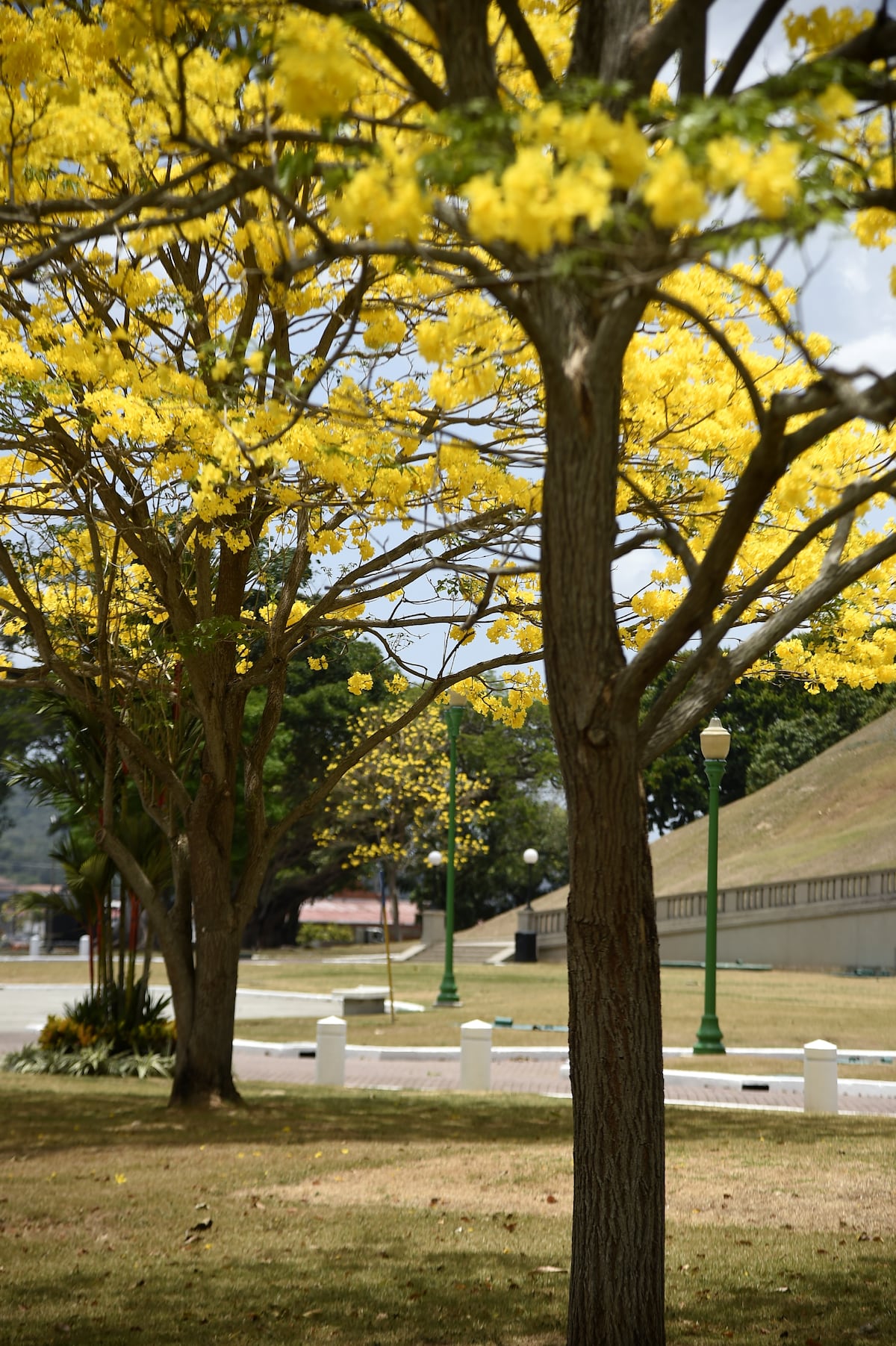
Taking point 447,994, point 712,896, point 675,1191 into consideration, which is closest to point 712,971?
point 712,896

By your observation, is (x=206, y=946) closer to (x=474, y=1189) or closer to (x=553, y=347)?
(x=474, y=1189)

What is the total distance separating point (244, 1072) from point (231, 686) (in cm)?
703

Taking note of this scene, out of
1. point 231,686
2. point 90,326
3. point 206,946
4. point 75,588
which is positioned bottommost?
point 206,946

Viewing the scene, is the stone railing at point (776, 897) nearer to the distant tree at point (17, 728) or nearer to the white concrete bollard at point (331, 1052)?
the distant tree at point (17, 728)

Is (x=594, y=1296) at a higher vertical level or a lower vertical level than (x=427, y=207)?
lower

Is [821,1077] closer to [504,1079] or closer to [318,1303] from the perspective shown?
[504,1079]

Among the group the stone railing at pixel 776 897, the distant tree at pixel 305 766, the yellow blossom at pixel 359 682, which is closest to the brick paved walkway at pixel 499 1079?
the yellow blossom at pixel 359 682

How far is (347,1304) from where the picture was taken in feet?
19.3

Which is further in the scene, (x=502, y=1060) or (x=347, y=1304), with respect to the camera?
(x=502, y=1060)

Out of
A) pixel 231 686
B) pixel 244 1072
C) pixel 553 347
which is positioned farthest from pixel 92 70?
pixel 244 1072

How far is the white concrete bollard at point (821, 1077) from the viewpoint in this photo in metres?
12.6

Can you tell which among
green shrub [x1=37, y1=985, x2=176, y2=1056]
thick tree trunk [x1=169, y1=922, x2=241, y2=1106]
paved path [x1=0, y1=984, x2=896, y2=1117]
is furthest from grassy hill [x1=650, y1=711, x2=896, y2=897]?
thick tree trunk [x1=169, y1=922, x2=241, y2=1106]

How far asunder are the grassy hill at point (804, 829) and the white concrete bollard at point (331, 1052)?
28416mm

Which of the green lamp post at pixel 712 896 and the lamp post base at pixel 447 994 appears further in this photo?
the lamp post base at pixel 447 994
